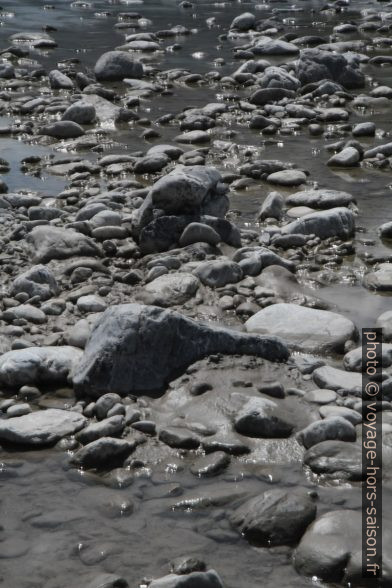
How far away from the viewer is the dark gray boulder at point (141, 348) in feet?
20.1

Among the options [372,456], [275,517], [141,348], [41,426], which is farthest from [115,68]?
[275,517]

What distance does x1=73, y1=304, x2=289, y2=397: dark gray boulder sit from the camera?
6.11 meters

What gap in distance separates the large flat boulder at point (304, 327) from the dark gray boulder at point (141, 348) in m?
0.40

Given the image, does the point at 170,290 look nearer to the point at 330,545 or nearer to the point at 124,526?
the point at 124,526

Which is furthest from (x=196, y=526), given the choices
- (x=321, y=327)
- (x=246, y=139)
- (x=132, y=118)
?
(x=132, y=118)

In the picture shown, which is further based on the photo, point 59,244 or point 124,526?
point 59,244

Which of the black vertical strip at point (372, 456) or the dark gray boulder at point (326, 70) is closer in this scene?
the black vertical strip at point (372, 456)

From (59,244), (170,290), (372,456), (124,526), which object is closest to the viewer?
(124,526)

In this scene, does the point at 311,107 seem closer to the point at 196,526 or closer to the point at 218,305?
the point at 218,305

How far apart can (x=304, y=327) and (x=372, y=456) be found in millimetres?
1669

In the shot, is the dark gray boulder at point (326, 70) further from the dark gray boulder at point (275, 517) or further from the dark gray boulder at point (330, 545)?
the dark gray boulder at point (330, 545)

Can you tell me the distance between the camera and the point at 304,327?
6906 mm

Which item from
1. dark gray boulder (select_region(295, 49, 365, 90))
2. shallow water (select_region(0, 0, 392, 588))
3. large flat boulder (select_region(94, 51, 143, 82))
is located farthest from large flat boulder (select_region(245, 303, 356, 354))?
large flat boulder (select_region(94, 51, 143, 82))

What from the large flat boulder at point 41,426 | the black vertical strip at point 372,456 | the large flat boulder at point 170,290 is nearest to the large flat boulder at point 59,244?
the large flat boulder at point 170,290
